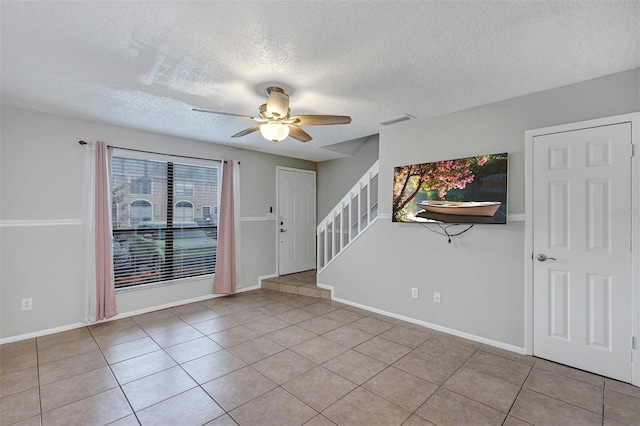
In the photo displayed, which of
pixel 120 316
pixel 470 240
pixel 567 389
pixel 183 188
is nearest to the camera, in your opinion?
pixel 567 389

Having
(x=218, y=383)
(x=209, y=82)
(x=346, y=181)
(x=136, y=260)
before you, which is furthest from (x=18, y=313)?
(x=346, y=181)

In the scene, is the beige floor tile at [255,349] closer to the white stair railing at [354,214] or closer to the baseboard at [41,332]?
the white stair railing at [354,214]

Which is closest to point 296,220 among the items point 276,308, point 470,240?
point 276,308

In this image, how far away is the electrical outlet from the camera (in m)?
3.22

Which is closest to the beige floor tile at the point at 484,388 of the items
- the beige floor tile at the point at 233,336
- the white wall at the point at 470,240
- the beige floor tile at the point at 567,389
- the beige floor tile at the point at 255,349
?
the beige floor tile at the point at 567,389

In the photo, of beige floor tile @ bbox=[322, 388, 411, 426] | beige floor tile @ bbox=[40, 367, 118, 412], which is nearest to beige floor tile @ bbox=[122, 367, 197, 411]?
beige floor tile @ bbox=[40, 367, 118, 412]

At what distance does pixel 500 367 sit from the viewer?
102 inches

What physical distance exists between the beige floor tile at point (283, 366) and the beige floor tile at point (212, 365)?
0.21 meters

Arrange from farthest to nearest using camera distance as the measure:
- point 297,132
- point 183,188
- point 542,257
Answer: point 183,188
point 297,132
point 542,257

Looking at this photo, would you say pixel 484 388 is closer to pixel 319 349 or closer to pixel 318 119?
pixel 319 349

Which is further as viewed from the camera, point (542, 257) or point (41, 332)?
point (41, 332)

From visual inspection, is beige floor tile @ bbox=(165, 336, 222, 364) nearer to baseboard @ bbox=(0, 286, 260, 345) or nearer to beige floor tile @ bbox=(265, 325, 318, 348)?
beige floor tile @ bbox=(265, 325, 318, 348)

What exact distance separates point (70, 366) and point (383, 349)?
116 inches

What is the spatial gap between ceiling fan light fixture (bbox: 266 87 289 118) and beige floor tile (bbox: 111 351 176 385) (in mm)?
2455
